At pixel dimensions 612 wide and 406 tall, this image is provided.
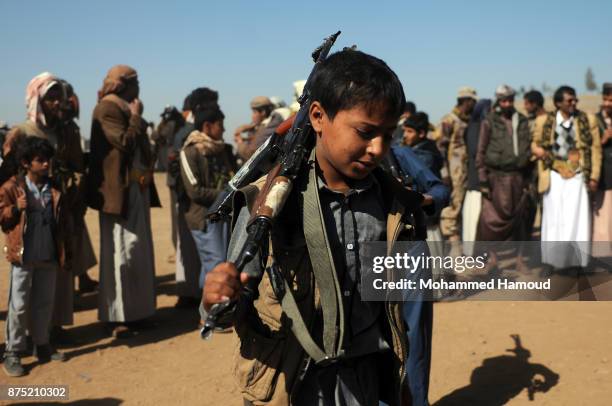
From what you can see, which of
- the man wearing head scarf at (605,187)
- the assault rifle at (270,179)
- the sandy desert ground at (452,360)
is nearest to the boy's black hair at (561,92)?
the man wearing head scarf at (605,187)

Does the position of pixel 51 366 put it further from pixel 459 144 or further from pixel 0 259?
pixel 459 144

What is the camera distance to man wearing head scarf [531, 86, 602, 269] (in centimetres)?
774

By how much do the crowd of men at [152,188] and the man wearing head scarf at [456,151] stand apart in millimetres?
121

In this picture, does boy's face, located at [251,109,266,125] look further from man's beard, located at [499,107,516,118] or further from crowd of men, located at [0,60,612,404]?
man's beard, located at [499,107,516,118]

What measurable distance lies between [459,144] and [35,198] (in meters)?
5.95

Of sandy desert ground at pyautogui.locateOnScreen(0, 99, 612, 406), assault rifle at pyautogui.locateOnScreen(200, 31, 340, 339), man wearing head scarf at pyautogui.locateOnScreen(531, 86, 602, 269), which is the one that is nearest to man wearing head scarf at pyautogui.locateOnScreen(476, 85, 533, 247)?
man wearing head scarf at pyautogui.locateOnScreen(531, 86, 602, 269)

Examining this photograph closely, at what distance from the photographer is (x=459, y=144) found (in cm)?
948

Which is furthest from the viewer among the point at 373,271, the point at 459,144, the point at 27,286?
the point at 459,144

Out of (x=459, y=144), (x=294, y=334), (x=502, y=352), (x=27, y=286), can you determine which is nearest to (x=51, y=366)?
(x=27, y=286)

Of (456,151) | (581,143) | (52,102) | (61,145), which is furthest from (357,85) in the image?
(456,151)

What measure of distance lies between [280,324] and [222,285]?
1.38 feet

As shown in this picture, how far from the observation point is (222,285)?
1746mm

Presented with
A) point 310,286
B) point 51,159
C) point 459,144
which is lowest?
point 310,286

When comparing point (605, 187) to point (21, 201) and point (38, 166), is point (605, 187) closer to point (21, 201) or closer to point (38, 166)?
point (38, 166)
